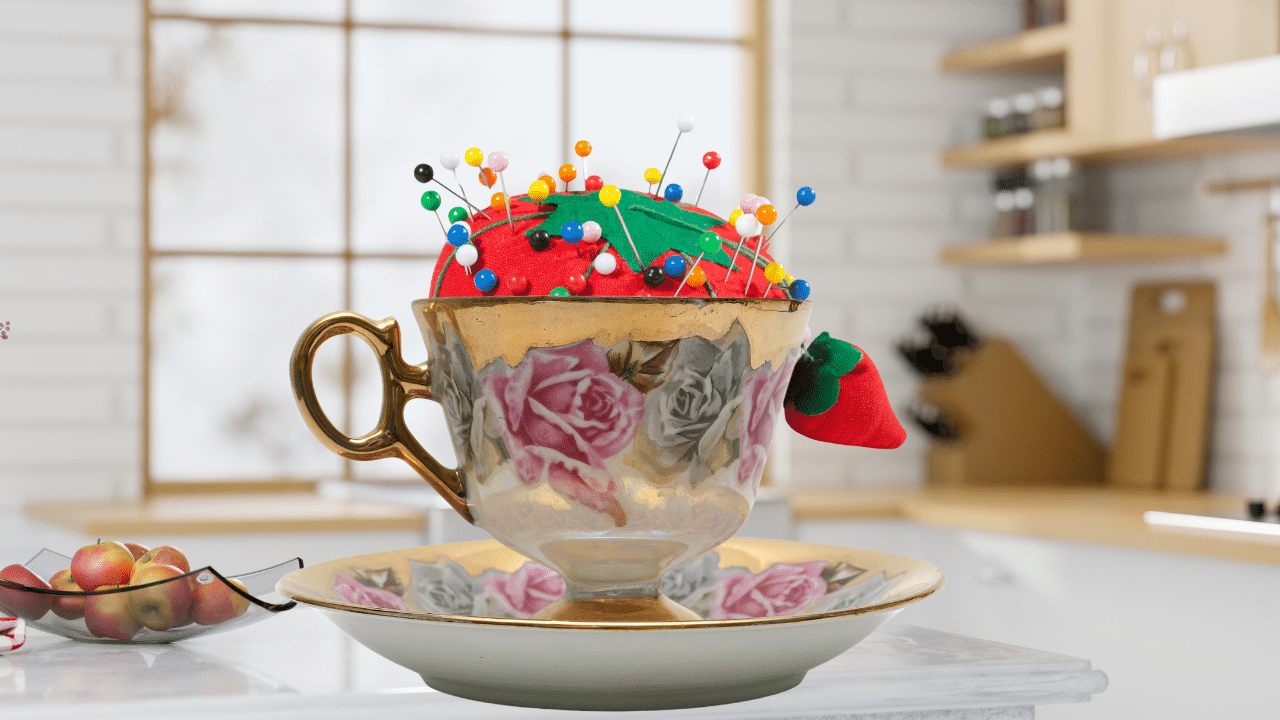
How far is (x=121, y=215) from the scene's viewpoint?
2.73 meters

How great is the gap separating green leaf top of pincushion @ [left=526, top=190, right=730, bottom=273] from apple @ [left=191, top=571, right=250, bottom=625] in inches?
10.0

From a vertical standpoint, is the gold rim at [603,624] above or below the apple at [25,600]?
above

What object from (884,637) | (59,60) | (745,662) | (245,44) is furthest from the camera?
(245,44)

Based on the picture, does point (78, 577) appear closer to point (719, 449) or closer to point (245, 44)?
point (719, 449)

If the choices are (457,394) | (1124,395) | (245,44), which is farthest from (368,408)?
(457,394)

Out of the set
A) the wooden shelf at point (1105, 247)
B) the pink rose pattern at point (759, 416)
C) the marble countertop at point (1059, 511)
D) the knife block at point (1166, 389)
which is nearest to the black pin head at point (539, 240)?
the pink rose pattern at point (759, 416)

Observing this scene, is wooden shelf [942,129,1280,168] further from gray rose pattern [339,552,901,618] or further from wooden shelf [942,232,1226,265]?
gray rose pattern [339,552,901,618]

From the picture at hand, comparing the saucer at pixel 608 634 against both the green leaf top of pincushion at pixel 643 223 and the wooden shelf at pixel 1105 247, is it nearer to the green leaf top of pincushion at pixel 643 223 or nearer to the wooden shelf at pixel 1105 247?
the green leaf top of pincushion at pixel 643 223

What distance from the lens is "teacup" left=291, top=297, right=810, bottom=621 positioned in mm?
552

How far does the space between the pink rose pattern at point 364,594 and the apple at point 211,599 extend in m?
0.10

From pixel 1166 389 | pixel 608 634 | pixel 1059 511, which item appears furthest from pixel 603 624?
pixel 1166 389

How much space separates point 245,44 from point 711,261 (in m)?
2.49

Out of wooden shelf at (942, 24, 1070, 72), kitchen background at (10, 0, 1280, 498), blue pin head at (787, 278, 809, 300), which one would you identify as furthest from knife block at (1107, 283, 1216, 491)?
blue pin head at (787, 278, 809, 300)

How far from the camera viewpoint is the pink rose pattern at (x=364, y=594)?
24.1 inches
